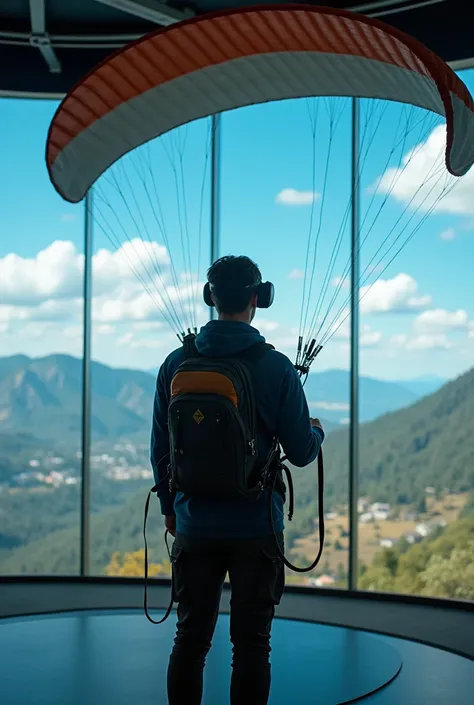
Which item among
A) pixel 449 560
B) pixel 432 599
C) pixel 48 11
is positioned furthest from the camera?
pixel 449 560

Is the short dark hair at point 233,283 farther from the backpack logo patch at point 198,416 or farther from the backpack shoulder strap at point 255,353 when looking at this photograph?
the backpack logo patch at point 198,416

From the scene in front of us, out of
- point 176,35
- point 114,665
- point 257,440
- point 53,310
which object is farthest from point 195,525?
point 53,310

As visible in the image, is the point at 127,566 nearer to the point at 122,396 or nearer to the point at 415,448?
the point at 122,396

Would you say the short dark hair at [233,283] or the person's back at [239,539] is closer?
the person's back at [239,539]

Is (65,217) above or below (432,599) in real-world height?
above

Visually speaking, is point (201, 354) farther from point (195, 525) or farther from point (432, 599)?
point (432, 599)

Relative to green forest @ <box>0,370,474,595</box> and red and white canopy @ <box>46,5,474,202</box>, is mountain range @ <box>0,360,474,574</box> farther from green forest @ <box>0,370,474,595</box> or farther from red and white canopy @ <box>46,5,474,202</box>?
red and white canopy @ <box>46,5,474,202</box>

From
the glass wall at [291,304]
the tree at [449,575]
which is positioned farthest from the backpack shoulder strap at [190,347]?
the tree at [449,575]

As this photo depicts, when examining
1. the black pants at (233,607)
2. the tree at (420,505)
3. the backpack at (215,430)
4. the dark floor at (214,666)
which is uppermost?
the backpack at (215,430)
